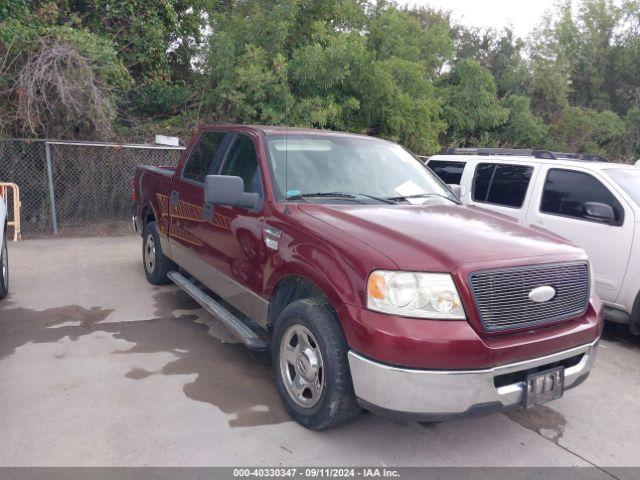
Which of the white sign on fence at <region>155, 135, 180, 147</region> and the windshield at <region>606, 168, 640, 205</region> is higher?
the white sign on fence at <region>155, 135, 180, 147</region>

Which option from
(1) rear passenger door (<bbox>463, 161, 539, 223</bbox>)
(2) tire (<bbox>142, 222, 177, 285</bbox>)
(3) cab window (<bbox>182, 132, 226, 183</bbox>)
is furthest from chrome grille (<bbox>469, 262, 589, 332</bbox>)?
(2) tire (<bbox>142, 222, 177, 285</bbox>)

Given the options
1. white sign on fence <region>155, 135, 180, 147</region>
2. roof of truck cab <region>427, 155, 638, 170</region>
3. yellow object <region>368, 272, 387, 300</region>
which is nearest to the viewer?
yellow object <region>368, 272, 387, 300</region>

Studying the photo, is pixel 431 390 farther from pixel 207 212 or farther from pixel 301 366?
pixel 207 212

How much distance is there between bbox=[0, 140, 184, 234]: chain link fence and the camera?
A: 372 inches

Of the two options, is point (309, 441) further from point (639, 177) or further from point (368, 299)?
point (639, 177)

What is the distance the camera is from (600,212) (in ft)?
17.6

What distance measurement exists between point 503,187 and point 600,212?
1.54 m

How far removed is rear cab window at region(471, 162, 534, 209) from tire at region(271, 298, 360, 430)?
4.10 meters

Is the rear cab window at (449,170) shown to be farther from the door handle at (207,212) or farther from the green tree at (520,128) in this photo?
the green tree at (520,128)

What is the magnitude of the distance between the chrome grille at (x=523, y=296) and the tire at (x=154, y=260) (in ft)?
13.9

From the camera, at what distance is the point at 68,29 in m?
9.27

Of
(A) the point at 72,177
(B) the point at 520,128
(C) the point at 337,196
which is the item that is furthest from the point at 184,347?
(B) the point at 520,128

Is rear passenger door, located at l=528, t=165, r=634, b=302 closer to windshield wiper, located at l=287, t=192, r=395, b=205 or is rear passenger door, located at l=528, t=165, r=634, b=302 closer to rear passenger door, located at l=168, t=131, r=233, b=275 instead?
windshield wiper, located at l=287, t=192, r=395, b=205

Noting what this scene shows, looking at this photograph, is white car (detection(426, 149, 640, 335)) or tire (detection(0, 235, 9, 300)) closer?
white car (detection(426, 149, 640, 335))
